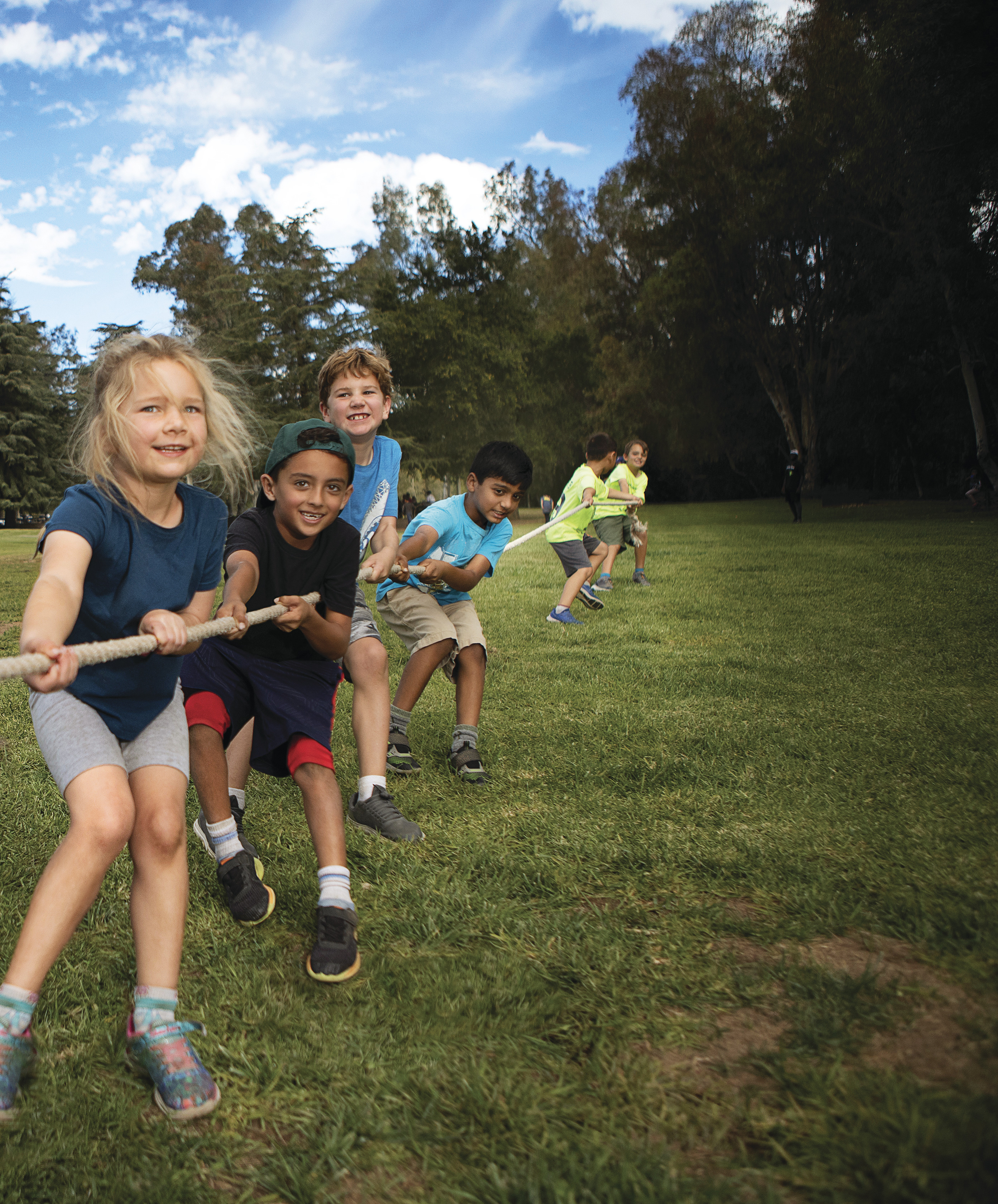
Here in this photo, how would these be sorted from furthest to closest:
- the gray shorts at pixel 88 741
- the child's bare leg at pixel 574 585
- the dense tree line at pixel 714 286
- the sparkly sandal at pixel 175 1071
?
the dense tree line at pixel 714 286
the child's bare leg at pixel 574 585
the gray shorts at pixel 88 741
the sparkly sandal at pixel 175 1071

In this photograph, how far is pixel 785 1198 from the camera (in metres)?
1.61

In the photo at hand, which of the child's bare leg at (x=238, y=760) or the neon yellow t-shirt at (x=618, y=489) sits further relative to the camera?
the neon yellow t-shirt at (x=618, y=489)

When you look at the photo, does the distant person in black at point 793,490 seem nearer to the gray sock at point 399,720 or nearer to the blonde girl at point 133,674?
the gray sock at point 399,720

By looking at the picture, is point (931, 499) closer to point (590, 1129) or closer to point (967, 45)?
point (967, 45)

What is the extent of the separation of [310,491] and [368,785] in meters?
1.26

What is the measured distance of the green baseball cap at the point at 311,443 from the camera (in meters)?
2.95

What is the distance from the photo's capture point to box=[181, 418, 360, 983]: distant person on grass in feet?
9.36

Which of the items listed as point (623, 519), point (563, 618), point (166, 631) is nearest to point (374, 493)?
point (166, 631)

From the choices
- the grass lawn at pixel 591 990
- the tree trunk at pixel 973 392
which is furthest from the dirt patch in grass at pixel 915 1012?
the tree trunk at pixel 973 392

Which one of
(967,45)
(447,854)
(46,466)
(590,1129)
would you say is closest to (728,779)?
(447,854)

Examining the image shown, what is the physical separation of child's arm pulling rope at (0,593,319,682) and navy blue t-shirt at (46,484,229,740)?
0.05m

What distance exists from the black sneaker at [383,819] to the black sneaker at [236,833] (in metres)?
0.42

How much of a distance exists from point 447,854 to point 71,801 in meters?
1.52

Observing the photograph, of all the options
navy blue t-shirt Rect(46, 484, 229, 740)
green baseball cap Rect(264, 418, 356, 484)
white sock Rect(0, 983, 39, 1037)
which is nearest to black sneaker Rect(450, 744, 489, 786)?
green baseball cap Rect(264, 418, 356, 484)
